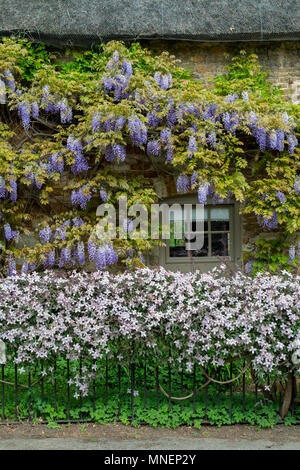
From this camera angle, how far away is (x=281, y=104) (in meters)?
6.44

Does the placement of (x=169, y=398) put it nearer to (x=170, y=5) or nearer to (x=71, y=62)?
(x=71, y=62)

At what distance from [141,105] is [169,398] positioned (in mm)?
3485

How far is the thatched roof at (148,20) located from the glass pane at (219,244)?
253 cm

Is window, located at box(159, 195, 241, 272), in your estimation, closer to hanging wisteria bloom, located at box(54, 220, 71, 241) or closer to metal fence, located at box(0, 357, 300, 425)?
hanging wisteria bloom, located at box(54, 220, 71, 241)

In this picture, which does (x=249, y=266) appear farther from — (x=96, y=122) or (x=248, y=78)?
(x=96, y=122)

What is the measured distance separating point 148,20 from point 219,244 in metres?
3.01

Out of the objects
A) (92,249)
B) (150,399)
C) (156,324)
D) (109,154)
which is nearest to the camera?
(156,324)

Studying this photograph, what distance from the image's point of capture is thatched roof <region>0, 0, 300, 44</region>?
6453 mm

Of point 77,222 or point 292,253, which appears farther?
point 292,253

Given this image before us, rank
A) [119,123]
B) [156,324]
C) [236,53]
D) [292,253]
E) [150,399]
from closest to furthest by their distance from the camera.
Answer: [156,324] → [150,399] → [119,123] → [292,253] → [236,53]

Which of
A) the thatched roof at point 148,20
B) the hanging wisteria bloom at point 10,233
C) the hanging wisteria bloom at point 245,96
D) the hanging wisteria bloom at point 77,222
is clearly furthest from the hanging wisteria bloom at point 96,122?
the hanging wisteria bloom at point 245,96

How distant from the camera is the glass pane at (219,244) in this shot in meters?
6.87

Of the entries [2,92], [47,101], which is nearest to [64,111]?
[47,101]

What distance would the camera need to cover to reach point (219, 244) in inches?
273
